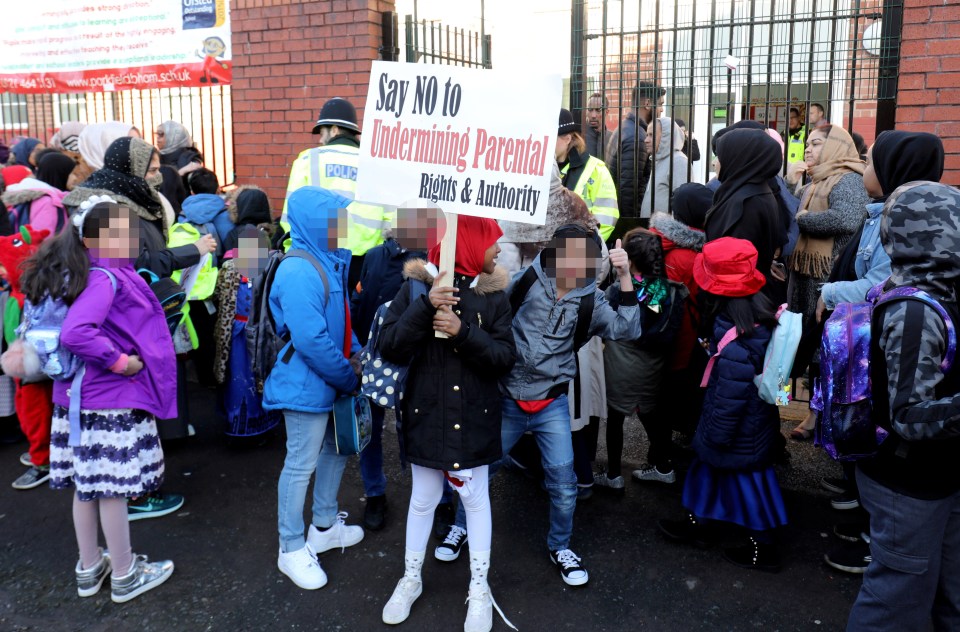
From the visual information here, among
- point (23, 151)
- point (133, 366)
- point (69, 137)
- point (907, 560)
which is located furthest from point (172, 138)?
point (907, 560)

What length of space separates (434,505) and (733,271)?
5.51 feet

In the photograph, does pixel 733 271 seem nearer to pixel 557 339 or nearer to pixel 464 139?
pixel 557 339

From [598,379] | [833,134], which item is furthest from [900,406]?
[833,134]

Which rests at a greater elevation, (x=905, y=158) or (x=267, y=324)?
(x=905, y=158)

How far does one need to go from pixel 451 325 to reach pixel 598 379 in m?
1.46

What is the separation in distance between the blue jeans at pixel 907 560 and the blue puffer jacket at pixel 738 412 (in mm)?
863

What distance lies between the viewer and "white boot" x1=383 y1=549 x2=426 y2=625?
328 cm

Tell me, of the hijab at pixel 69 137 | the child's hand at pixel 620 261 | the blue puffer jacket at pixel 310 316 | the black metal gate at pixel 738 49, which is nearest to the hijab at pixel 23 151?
the hijab at pixel 69 137

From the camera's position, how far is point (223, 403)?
517 cm

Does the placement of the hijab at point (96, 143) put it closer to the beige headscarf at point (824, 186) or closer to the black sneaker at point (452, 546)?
the black sneaker at point (452, 546)

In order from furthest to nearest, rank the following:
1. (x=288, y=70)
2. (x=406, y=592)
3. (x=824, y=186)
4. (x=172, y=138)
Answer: (x=172, y=138), (x=288, y=70), (x=824, y=186), (x=406, y=592)

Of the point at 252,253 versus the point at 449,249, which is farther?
the point at 252,253

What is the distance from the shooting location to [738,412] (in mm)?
3492

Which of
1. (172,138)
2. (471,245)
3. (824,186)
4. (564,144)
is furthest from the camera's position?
(172,138)
